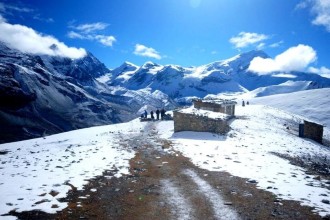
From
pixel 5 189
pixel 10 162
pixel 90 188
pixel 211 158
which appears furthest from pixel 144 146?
pixel 5 189

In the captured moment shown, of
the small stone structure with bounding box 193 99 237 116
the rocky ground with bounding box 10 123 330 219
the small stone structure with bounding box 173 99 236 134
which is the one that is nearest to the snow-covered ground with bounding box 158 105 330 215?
the rocky ground with bounding box 10 123 330 219

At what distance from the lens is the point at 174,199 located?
14031 millimetres

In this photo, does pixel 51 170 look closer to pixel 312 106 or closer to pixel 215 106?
pixel 215 106

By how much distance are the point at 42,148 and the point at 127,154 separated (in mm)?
9465

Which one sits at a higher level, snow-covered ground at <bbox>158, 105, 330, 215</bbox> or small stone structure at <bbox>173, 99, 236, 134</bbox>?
small stone structure at <bbox>173, 99, 236, 134</bbox>

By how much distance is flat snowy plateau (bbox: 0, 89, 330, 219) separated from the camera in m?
14.0

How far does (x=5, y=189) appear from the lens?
1476cm

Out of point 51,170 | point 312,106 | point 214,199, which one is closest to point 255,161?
point 214,199

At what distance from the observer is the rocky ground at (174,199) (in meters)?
12.3

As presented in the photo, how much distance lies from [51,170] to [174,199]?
8463 mm

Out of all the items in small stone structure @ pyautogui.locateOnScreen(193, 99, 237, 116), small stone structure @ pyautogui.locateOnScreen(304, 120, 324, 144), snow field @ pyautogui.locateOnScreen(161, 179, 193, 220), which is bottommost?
snow field @ pyautogui.locateOnScreen(161, 179, 193, 220)

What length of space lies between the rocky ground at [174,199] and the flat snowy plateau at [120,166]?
68 cm

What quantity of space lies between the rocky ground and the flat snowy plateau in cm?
68

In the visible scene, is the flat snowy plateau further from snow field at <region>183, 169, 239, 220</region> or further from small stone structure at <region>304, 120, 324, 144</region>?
small stone structure at <region>304, 120, 324, 144</region>
